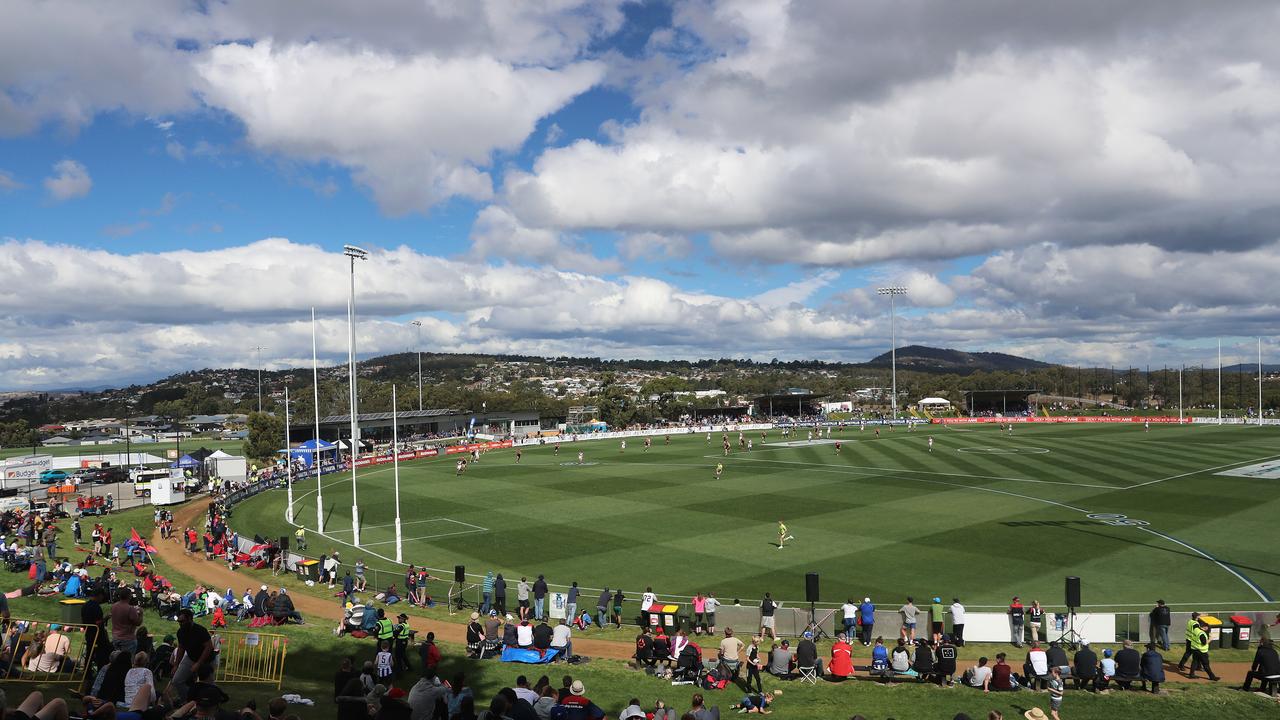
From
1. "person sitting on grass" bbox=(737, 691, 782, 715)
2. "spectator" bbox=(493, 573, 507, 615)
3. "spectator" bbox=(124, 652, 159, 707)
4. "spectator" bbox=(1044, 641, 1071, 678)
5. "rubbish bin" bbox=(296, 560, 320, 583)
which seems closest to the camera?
"spectator" bbox=(124, 652, 159, 707)

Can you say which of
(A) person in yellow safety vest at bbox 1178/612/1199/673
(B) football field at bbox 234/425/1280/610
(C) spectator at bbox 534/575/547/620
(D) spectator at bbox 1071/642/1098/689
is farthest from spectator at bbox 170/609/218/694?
(A) person in yellow safety vest at bbox 1178/612/1199/673

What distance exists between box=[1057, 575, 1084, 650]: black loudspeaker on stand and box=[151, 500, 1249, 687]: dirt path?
2.12m

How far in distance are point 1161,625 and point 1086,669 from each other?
17.9ft

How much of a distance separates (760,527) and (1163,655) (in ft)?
65.1

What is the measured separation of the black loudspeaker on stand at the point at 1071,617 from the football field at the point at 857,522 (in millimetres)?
4014

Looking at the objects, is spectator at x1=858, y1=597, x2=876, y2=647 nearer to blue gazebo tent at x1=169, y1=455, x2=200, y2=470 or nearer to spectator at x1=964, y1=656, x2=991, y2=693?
spectator at x1=964, y1=656, x2=991, y2=693

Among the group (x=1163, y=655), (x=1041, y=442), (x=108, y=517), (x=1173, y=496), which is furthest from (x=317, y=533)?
(x=1041, y=442)

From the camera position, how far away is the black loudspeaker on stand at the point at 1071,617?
2061 cm

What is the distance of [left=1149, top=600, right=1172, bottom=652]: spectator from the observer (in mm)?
20453

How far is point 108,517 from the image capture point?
152ft

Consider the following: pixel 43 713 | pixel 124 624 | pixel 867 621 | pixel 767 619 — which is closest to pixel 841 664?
pixel 867 621

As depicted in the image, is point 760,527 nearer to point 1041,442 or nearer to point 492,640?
point 492,640

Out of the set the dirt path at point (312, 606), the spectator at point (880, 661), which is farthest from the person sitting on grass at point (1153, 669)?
the dirt path at point (312, 606)

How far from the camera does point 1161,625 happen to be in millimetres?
20516
